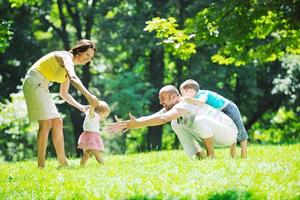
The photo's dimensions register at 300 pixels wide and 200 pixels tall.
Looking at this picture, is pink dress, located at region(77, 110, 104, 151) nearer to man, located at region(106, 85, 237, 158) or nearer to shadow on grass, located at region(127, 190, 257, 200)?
man, located at region(106, 85, 237, 158)

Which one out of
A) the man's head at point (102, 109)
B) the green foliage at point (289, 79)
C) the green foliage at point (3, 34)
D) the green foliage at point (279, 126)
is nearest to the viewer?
the man's head at point (102, 109)

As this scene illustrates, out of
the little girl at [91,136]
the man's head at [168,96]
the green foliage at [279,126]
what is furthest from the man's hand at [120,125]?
the green foliage at [279,126]

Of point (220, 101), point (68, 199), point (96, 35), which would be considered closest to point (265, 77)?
point (96, 35)

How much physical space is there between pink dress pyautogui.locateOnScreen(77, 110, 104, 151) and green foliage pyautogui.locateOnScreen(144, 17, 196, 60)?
6216 millimetres

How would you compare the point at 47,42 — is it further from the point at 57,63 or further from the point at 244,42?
the point at 57,63

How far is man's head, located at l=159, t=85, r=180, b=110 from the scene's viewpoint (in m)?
8.75

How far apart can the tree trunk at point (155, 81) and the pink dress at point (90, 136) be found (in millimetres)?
18002

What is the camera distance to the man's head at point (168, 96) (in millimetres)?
8750

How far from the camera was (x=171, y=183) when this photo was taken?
6109 millimetres

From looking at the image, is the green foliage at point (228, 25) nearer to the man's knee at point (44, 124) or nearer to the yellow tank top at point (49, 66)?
the yellow tank top at point (49, 66)

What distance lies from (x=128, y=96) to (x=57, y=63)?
60.8 feet

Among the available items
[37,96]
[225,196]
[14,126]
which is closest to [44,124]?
[37,96]

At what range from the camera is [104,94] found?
2966 cm

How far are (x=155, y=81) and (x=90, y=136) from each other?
19.8 metres
